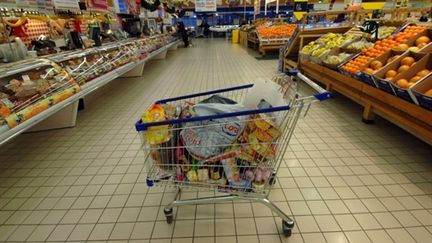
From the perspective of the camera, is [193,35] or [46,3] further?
[193,35]

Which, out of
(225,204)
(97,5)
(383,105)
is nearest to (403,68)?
(383,105)

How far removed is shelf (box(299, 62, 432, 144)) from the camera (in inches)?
92.6

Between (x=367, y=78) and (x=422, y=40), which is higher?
(x=422, y=40)

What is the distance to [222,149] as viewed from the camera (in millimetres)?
1519

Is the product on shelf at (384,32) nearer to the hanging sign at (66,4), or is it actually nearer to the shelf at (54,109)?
the shelf at (54,109)

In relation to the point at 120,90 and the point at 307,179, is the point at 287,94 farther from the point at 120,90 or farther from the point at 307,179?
the point at 120,90

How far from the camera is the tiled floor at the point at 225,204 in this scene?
174 centimetres

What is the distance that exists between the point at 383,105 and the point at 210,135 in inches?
96.9

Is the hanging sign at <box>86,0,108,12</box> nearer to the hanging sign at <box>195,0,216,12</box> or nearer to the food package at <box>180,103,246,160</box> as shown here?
the food package at <box>180,103,246,160</box>

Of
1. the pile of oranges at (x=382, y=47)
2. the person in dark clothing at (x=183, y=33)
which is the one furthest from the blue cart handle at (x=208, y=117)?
the person in dark clothing at (x=183, y=33)

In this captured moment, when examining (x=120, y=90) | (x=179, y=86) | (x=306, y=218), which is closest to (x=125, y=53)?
(x=120, y=90)

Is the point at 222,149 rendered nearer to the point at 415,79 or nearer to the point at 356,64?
the point at 415,79

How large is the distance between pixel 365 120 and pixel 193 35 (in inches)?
914

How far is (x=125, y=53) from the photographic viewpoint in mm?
5270
